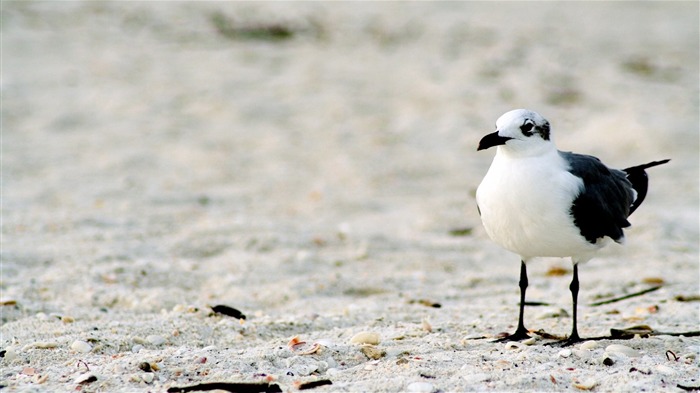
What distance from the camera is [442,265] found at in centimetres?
588

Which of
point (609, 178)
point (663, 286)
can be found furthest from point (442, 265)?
point (609, 178)

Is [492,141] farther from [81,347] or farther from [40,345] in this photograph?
[40,345]

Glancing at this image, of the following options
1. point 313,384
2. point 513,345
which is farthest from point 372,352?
point 513,345

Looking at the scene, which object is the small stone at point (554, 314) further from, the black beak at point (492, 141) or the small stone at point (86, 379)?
the small stone at point (86, 379)

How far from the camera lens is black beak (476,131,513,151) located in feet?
12.2

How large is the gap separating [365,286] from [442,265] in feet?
2.18

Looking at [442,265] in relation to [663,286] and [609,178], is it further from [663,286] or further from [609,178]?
[609,178]

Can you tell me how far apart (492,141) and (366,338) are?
0.94 m

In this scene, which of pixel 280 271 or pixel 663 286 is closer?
pixel 663 286

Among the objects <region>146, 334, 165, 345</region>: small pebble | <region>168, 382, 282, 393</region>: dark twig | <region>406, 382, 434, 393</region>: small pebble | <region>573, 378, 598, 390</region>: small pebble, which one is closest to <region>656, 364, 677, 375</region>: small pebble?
<region>573, 378, 598, 390</region>: small pebble

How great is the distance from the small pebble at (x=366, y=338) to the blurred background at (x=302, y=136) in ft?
3.20

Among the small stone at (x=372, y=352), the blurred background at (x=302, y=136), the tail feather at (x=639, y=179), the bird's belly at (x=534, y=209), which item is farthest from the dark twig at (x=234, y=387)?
the tail feather at (x=639, y=179)

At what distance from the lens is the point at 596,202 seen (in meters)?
3.87

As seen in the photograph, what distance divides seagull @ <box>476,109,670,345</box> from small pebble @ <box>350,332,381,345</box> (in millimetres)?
635
